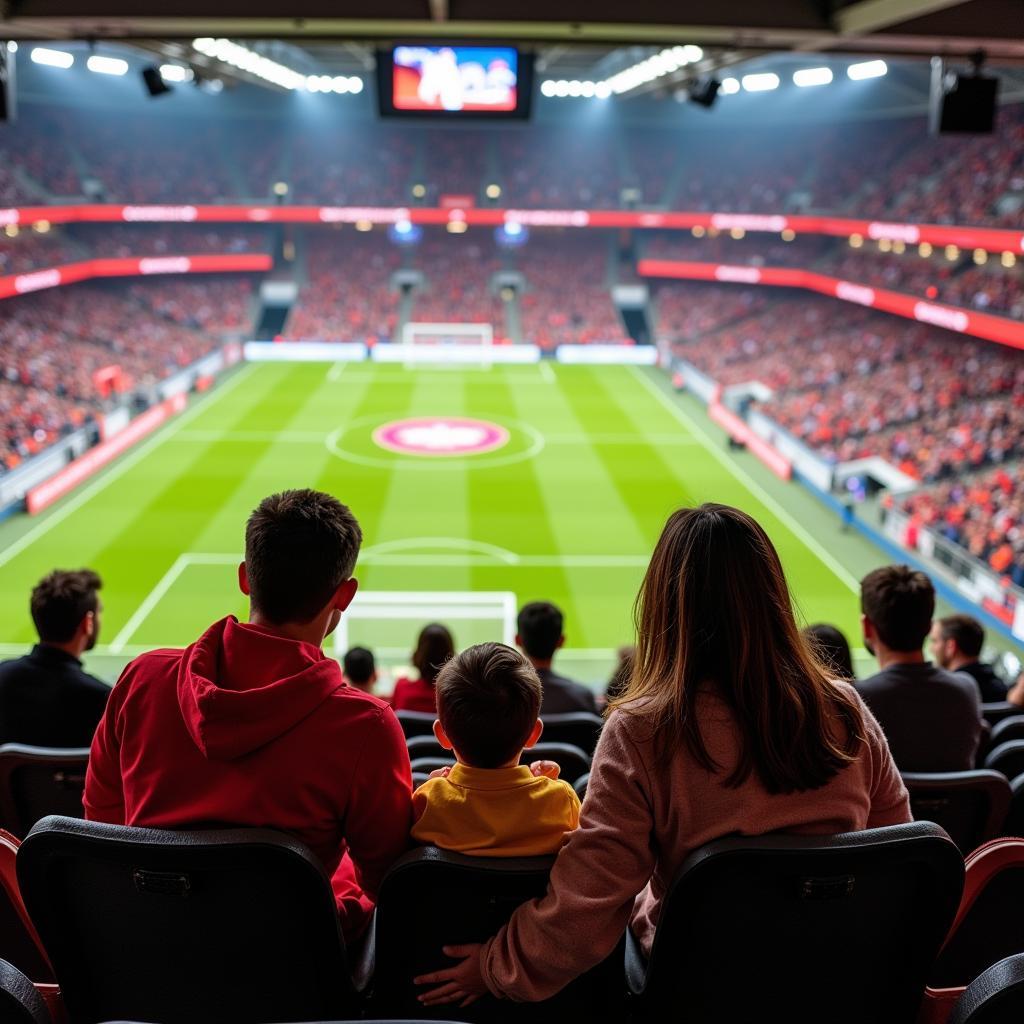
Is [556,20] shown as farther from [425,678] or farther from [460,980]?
[460,980]

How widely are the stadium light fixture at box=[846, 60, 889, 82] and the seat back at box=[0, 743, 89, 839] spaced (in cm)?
4465

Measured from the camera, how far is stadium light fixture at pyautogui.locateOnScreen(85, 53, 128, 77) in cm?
4484

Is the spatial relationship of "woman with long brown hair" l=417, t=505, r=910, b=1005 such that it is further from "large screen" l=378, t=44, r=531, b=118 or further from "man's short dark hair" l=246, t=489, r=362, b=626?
"large screen" l=378, t=44, r=531, b=118

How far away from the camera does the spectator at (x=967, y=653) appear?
277 inches

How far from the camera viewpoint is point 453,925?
260 cm

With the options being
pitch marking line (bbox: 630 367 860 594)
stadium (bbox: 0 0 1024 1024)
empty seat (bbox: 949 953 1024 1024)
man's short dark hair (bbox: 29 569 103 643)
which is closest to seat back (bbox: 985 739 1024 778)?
stadium (bbox: 0 0 1024 1024)

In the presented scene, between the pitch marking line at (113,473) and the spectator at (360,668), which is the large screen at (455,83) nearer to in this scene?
the spectator at (360,668)

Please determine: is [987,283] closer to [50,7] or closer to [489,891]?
[50,7]

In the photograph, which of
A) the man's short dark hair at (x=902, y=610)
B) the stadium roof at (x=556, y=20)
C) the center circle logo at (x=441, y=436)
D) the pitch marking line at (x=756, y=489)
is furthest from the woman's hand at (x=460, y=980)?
the center circle logo at (x=441, y=436)

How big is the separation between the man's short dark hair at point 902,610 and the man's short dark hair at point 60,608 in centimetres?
438

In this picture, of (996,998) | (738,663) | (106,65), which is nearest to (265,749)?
(738,663)

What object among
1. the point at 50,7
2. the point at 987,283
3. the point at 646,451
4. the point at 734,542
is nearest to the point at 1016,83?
the point at 987,283

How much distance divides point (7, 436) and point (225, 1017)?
27.2m

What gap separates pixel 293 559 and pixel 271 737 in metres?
0.58
